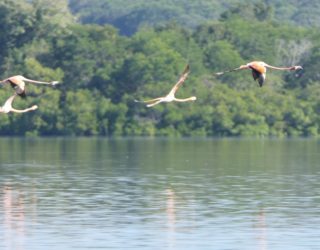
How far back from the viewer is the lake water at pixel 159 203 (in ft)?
99.3

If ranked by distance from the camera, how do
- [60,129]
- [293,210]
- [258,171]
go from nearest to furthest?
[293,210]
[258,171]
[60,129]

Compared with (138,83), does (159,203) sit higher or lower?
lower

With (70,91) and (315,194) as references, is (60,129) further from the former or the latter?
(315,194)

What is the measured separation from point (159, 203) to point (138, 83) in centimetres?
7661

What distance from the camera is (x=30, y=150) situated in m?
73.7

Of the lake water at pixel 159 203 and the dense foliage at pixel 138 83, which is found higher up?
the dense foliage at pixel 138 83

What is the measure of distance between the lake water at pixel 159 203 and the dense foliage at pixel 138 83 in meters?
50.0

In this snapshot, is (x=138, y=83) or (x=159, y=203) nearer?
(x=159, y=203)

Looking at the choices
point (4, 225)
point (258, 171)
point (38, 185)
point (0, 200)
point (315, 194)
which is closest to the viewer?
point (4, 225)

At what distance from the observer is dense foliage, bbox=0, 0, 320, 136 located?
113 m

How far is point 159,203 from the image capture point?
38.3m

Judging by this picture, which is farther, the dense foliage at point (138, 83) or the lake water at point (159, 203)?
the dense foliage at point (138, 83)

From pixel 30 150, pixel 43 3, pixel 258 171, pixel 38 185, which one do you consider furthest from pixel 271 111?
pixel 38 185

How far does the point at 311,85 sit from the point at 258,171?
2660 inches
